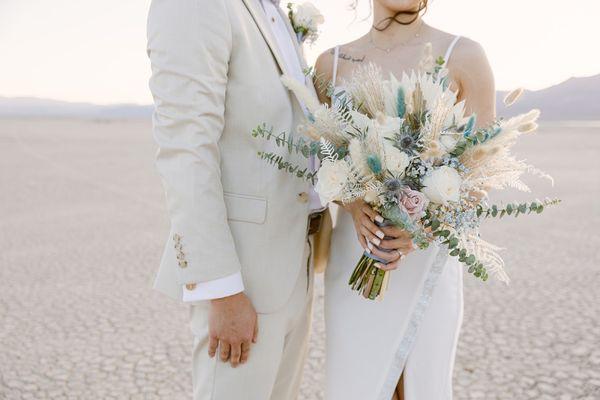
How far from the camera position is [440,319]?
2.48 metres

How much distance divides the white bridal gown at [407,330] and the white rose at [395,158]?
720 mm

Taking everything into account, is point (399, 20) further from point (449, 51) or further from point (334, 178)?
point (334, 178)

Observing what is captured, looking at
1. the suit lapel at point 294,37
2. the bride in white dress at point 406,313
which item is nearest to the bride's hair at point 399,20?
the bride in white dress at point 406,313

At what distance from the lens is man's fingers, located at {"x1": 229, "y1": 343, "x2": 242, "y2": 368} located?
7.19ft

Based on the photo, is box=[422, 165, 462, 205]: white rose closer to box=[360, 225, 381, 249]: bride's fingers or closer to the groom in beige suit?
box=[360, 225, 381, 249]: bride's fingers

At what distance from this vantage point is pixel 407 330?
2449 mm

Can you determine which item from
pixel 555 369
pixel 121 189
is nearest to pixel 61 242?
pixel 121 189

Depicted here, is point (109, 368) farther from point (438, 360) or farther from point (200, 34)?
point (200, 34)

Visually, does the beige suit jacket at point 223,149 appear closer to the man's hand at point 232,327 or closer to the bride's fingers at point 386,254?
the man's hand at point 232,327

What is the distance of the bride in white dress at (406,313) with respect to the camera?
2.46 meters

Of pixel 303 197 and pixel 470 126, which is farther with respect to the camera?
pixel 303 197

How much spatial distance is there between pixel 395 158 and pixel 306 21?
43.1 inches

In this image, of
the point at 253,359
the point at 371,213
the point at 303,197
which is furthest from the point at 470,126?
the point at 253,359

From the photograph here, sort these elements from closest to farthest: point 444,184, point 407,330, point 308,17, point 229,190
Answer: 1. point 444,184
2. point 229,190
3. point 407,330
4. point 308,17
